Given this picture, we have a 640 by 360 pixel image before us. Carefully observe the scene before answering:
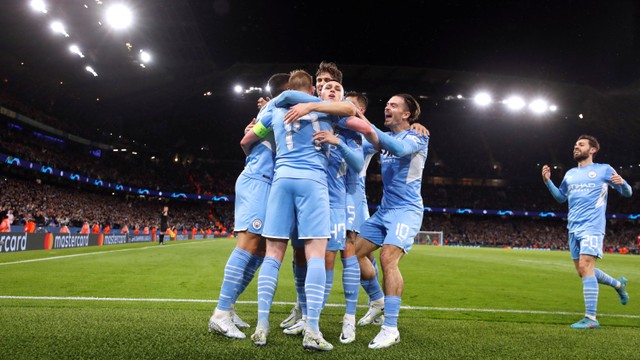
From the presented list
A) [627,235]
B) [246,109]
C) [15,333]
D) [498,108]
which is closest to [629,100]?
[498,108]

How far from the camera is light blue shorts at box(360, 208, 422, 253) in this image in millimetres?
4281

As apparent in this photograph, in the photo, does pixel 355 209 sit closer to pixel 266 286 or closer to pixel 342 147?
pixel 342 147

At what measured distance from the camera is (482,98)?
47094 millimetres

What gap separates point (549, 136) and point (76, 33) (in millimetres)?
58095

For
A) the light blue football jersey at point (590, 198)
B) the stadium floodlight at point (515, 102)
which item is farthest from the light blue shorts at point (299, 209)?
the stadium floodlight at point (515, 102)

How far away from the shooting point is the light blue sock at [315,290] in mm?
3410

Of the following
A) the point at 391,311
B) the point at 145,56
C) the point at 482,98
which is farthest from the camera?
the point at 482,98

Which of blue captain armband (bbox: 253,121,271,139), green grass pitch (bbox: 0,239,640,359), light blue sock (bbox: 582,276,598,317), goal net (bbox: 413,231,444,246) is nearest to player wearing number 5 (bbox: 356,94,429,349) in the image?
green grass pitch (bbox: 0,239,640,359)

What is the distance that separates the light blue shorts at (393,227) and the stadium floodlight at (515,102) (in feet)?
156

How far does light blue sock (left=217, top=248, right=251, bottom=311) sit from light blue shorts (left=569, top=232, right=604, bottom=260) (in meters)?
4.47

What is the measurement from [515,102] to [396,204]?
48.3 m

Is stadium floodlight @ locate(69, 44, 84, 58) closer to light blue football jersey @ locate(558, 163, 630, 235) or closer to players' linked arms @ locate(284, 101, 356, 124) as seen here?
players' linked arms @ locate(284, 101, 356, 124)

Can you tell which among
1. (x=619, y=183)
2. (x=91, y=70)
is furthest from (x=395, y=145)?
(x=91, y=70)

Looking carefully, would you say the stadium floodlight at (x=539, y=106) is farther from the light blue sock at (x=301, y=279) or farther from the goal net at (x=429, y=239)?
the light blue sock at (x=301, y=279)
